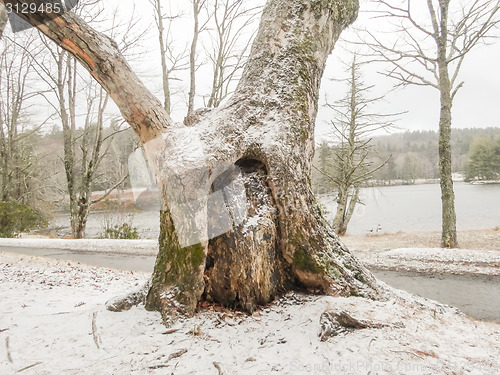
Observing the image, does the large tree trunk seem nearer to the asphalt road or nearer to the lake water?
the asphalt road

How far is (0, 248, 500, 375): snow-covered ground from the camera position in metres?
1.92

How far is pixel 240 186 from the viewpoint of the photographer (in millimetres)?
2643

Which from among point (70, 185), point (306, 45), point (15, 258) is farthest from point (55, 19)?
point (70, 185)

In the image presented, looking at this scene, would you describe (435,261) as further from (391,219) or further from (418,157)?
(418,157)

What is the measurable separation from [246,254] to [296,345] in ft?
2.58

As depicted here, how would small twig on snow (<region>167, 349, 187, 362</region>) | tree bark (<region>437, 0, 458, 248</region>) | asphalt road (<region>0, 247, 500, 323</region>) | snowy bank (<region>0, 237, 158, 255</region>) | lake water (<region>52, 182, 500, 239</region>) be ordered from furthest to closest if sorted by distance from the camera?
lake water (<region>52, 182, 500, 239</region>)
snowy bank (<region>0, 237, 158, 255</region>)
tree bark (<region>437, 0, 458, 248</region>)
asphalt road (<region>0, 247, 500, 323</region>)
small twig on snow (<region>167, 349, 187, 362</region>)

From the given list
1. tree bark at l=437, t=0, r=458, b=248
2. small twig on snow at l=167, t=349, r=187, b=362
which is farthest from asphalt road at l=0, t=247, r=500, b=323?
tree bark at l=437, t=0, r=458, b=248

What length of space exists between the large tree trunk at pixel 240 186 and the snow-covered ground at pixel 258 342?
194 mm

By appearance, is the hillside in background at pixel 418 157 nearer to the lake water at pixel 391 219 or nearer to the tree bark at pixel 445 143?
the lake water at pixel 391 219

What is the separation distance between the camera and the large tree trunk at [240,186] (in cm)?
246

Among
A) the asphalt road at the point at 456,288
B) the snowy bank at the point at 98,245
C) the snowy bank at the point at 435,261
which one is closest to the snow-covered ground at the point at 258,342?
the asphalt road at the point at 456,288

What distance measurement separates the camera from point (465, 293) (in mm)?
4516

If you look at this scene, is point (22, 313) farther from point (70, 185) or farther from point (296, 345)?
point (70, 185)

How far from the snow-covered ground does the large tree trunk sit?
0.64 ft
